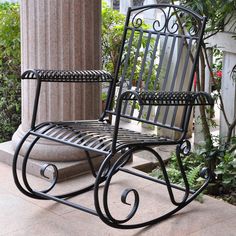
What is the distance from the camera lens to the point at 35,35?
138 inches

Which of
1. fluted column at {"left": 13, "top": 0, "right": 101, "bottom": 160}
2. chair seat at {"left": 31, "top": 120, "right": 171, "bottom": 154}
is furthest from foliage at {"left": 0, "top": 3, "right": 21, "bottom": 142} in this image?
chair seat at {"left": 31, "top": 120, "right": 171, "bottom": 154}

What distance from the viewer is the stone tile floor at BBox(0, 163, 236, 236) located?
288cm

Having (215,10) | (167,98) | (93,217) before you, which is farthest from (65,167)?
(215,10)

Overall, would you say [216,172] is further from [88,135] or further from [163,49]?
[88,135]

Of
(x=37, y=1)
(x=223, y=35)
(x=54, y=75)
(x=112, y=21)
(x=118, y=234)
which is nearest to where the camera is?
(x=118, y=234)

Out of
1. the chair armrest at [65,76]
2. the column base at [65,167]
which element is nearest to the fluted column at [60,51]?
the column base at [65,167]

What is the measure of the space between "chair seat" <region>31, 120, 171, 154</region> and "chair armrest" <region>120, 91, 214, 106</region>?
0.74ft

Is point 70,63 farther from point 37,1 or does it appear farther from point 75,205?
point 75,205

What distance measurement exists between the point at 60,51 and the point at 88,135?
29.3 inches

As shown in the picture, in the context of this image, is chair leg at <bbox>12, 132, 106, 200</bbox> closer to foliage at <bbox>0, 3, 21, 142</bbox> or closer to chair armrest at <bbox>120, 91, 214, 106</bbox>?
chair armrest at <bbox>120, 91, 214, 106</bbox>

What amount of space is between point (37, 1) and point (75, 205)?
4.04 feet

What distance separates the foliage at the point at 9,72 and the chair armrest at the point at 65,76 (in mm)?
1271

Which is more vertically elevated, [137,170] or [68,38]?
[68,38]

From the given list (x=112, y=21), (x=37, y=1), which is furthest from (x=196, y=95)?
(x=112, y=21)
